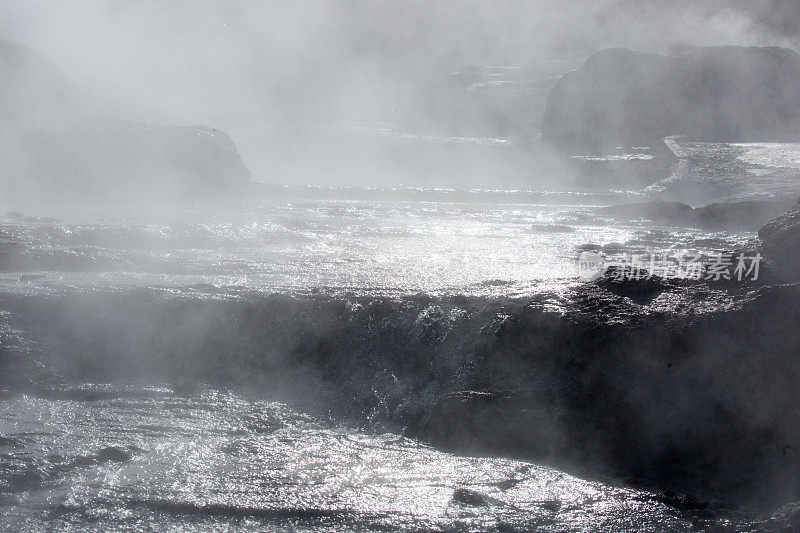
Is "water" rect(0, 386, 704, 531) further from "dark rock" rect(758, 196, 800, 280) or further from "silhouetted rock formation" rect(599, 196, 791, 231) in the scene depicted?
"silhouetted rock formation" rect(599, 196, 791, 231)

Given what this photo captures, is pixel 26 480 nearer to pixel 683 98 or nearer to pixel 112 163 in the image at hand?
pixel 112 163

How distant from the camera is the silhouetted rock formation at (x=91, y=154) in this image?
8625mm

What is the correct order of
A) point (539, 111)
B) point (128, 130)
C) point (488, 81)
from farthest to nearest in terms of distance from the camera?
point (488, 81)
point (539, 111)
point (128, 130)

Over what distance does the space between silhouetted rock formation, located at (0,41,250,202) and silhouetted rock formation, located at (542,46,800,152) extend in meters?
7.81

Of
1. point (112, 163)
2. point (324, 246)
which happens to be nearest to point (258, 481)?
point (324, 246)

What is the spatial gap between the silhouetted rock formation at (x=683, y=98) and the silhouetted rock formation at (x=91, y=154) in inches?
307

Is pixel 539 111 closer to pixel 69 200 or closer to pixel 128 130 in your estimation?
pixel 128 130

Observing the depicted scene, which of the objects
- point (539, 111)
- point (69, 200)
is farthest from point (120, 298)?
point (539, 111)

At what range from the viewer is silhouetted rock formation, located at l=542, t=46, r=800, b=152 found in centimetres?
1447

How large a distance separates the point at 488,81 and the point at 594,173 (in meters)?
12.3

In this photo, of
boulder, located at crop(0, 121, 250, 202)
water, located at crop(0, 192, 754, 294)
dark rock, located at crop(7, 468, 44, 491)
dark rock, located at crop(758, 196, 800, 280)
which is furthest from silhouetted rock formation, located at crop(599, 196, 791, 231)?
dark rock, located at crop(7, 468, 44, 491)

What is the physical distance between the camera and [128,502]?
3.07m

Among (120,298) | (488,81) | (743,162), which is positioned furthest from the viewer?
(488,81)

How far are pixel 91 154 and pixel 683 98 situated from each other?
36.0 ft
